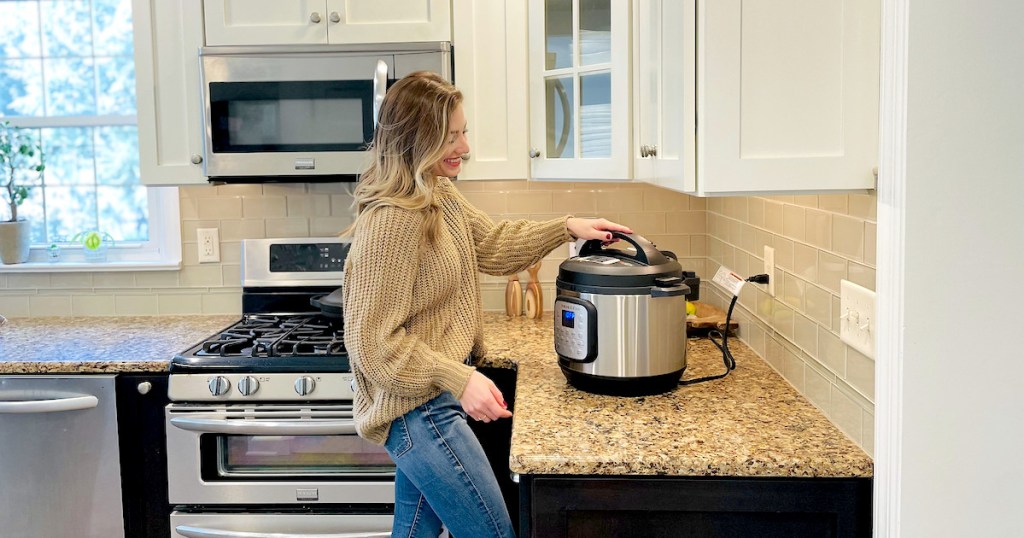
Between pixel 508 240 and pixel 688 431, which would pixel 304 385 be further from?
pixel 688 431

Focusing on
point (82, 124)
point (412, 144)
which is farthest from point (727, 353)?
point (82, 124)

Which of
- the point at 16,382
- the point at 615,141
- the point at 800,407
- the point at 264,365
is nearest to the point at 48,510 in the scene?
the point at 16,382

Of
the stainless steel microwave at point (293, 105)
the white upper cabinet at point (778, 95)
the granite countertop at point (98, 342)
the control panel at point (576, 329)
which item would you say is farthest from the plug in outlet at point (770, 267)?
the granite countertop at point (98, 342)

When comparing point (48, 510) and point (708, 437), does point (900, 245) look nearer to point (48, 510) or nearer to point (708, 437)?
point (708, 437)

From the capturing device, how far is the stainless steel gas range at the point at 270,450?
→ 2717mm

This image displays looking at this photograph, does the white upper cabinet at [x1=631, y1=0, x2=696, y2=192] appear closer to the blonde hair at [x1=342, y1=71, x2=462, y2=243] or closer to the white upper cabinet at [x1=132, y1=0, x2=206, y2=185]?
the blonde hair at [x1=342, y1=71, x2=462, y2=243]

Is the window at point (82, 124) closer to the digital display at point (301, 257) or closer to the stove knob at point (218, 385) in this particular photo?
the digital display at point (301, 257)

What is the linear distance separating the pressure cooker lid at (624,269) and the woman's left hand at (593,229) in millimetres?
64

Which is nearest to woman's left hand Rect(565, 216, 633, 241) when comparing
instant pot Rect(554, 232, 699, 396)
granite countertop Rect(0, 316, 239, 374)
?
instant pot Rect(554, 232, 699, 396)

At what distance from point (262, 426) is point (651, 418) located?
1.21 metres

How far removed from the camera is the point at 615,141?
2572mm

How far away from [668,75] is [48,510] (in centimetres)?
212

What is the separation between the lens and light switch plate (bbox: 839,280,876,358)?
1705 millimetres

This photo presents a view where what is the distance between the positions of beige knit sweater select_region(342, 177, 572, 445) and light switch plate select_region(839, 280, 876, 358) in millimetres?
735
